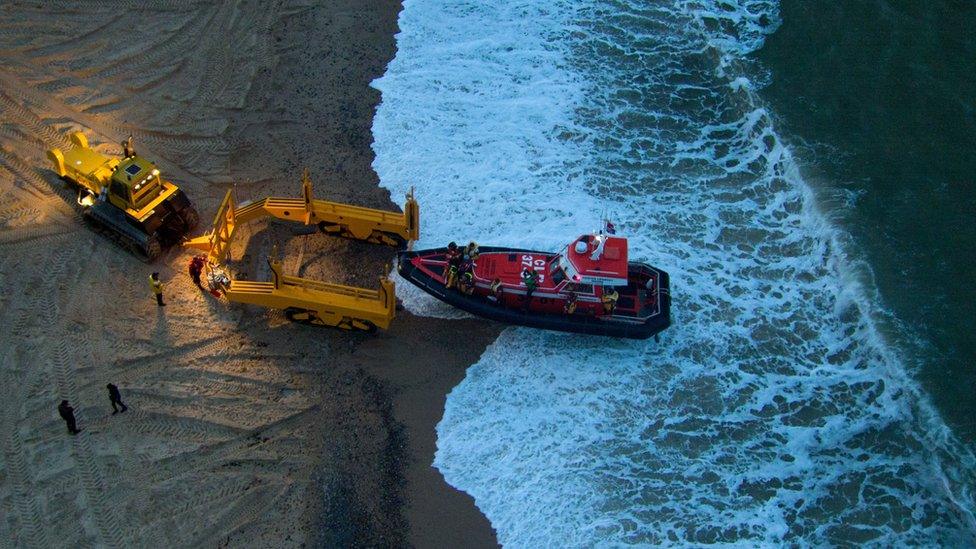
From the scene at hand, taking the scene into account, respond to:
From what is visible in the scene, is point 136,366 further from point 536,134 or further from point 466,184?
point 536,134

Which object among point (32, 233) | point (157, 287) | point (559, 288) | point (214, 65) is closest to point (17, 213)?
point (32, 233)

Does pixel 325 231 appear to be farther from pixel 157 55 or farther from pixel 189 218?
pixel 157 55

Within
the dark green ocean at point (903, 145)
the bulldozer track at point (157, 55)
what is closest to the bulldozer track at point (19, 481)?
the bulldozer track at point (157, 55)

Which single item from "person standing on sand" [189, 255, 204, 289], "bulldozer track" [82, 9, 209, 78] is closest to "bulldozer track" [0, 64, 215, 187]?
"bulldozer track" [82, 9, 209, 78]

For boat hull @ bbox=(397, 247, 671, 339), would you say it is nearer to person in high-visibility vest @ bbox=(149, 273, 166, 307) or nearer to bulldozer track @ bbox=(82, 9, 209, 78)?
person in high-visibility vest @ bbox=(149, 273, 166, 307)

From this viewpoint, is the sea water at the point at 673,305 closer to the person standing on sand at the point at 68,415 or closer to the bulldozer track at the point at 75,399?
the bulldozer track at the point at 75,399

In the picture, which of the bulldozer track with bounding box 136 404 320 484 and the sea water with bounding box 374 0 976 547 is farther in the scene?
the sea water with bounding box 374 0 976 547
